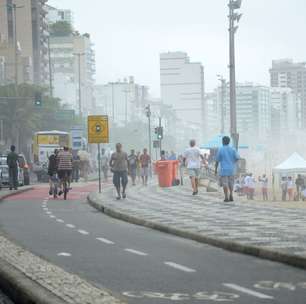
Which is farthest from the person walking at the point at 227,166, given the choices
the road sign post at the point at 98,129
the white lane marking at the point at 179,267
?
the white lane marking at the point at 179,267

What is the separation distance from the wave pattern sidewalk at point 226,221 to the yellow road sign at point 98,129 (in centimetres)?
507

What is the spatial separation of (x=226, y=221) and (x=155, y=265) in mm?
6025

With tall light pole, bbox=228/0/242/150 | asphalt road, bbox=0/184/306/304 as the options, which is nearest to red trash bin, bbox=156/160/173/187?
tall light pole, bbox=228/0/242/150

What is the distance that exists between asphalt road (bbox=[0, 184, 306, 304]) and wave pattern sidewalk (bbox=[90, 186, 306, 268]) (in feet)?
0.77

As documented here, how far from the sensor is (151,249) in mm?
13219

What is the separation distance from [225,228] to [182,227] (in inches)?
33.9

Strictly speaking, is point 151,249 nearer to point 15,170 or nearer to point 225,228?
point 225,228

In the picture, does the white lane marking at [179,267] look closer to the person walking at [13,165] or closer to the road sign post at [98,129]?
the road sign post at [98,129]

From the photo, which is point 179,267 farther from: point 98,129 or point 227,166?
point 98,129

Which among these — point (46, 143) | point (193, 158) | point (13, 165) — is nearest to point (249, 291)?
point (193, 158)

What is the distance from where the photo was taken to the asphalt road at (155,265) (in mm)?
8812

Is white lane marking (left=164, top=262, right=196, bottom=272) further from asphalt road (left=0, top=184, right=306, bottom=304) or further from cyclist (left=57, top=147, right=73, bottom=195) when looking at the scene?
cyclist (left=57, top=147, right=73, bottom=195)

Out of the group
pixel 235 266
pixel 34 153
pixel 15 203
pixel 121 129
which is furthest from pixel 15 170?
pixel 121 129

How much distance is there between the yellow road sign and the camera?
31.2 metres
